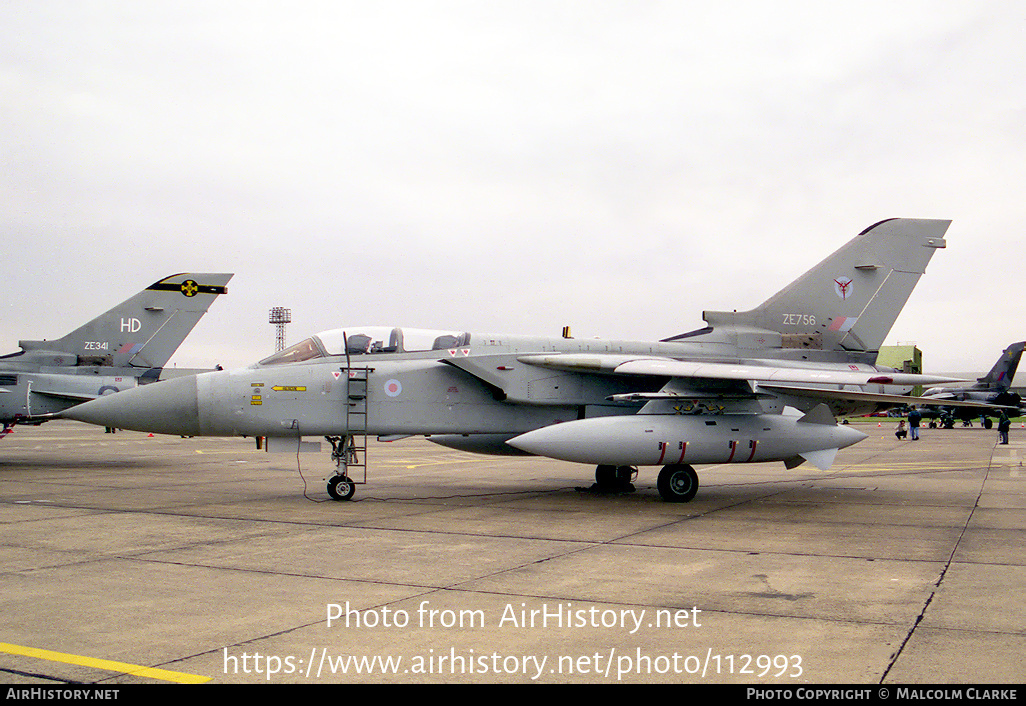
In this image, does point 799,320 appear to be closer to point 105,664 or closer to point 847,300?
point 847,300

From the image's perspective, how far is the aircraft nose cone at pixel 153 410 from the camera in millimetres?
11305

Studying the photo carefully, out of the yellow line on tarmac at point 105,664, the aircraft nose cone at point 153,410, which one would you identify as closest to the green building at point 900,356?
the aircraft nose cone at point 153,410

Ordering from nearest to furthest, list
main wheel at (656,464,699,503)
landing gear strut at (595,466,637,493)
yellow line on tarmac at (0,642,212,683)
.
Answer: yellow line on tarmac at (0,642,212,683), main wheel at (656,464,699,503), landing gear strut at (595,466,637,493)

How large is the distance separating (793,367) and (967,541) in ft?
16.6

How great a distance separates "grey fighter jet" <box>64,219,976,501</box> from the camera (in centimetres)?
1130

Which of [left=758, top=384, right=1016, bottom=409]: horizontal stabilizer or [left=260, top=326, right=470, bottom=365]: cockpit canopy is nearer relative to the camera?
[left=758, top=384, right=1016, bottom=409]: horizontal stabilizer

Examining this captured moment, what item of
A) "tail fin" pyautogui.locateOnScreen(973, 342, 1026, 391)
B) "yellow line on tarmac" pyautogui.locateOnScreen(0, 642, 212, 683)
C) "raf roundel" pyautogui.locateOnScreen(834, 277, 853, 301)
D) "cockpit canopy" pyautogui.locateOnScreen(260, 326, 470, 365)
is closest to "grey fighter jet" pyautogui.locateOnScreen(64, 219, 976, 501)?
"cockpit canopy" pyautogui.locateOnScreen(260, 326, 470, 365)

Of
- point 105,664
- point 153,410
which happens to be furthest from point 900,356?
point 105,664

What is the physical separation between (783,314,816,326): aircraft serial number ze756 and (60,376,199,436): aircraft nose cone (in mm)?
9861

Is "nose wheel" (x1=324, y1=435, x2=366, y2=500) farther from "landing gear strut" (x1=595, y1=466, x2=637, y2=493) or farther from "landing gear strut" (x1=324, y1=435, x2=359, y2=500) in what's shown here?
"landing gear strut" (x1=595, y1=466, x2=637, y2=493)

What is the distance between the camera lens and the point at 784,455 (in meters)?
12.1

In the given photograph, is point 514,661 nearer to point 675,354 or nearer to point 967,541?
point 967,541
